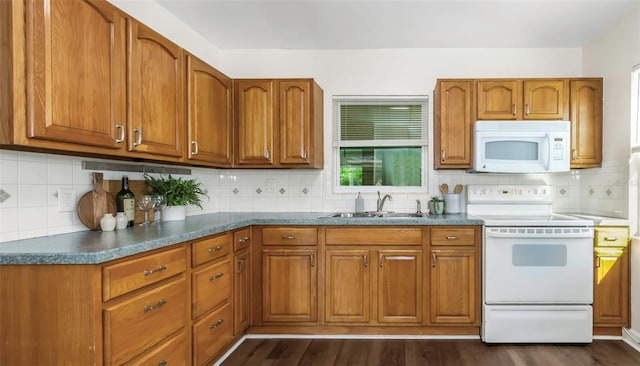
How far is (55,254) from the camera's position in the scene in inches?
57.5

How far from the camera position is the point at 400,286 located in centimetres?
296

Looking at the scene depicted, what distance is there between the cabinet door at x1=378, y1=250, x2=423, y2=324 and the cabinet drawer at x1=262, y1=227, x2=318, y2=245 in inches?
21.1

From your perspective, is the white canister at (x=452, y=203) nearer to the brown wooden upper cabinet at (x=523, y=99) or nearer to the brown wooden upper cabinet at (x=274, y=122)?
the brown wooden upper cabinet at (x=523, y=99)

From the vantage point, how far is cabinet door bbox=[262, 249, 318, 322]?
300 centimetres

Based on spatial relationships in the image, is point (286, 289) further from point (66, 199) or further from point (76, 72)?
point (76, 72)

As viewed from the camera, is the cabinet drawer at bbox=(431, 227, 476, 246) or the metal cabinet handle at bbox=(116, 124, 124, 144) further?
the cabinet drawer at bbox=(431, 227, 476, 246)

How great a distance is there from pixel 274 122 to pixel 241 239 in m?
1.05

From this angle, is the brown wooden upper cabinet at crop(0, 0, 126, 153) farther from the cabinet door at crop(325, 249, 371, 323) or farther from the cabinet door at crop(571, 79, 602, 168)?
the cabinet door at crop(571, 79, 602, 168)

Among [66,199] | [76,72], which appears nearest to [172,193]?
[66,199]

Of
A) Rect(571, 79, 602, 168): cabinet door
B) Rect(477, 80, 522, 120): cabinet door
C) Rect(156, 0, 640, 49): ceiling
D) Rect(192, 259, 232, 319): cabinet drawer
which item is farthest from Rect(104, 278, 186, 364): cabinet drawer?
Rect(571, 79, 602, 168): cabinet door

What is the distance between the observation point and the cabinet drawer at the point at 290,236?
2996 mm

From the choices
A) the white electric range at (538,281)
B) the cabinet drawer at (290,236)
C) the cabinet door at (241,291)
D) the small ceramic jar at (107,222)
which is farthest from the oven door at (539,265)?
the small ceramic jar at (107,222)

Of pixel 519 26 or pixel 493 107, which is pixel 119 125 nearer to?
pixel 493 107

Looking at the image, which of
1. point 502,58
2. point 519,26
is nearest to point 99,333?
point 519,26
